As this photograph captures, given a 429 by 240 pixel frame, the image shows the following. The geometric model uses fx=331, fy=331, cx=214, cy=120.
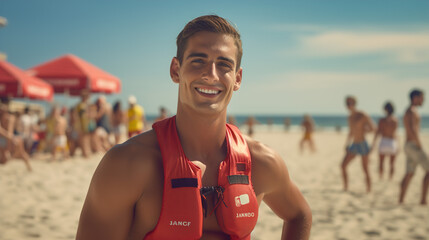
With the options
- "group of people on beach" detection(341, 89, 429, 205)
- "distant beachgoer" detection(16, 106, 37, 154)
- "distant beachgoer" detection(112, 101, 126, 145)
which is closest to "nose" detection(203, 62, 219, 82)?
"group of people on beach" detection(341, 89, 429, 205)

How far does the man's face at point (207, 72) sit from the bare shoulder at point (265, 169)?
0.31 m

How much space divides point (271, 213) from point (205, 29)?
4259 mm

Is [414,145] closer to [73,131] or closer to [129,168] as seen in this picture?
[129,168]

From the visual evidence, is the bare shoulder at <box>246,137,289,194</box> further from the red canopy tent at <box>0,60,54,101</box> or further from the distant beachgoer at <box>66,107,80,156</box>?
the distant beachgoer at <box>66,107,80,156</box>

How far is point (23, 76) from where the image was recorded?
9195 mm

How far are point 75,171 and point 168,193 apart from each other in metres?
7.30

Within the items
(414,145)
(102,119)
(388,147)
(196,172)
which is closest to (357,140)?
(414,145)

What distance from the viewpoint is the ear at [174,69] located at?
63.6 inches

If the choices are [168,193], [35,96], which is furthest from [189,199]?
[35,96]

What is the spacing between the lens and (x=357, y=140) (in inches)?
269

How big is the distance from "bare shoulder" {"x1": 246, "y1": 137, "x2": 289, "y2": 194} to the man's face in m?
0.31

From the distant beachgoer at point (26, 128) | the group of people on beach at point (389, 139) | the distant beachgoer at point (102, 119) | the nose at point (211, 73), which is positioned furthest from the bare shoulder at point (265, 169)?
the distant beachgoer at point (26, 128)

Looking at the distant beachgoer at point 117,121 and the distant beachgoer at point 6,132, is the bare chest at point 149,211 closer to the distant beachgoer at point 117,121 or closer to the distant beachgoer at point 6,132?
the distant beachgoer at point 6,132

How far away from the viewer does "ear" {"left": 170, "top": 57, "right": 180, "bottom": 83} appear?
63.6 inches
